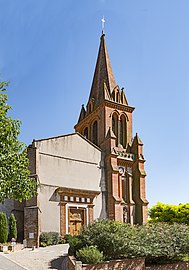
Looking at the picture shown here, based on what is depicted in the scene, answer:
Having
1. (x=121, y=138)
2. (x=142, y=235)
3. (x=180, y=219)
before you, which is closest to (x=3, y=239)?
(x=142, y=235)

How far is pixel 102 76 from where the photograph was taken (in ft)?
152

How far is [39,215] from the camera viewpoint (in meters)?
31.3

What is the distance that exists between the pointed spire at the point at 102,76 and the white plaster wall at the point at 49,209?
1425cm

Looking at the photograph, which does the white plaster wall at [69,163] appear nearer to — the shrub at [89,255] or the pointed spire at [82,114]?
the pointed spire at [82,114]

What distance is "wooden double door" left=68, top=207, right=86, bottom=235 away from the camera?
1339 inches

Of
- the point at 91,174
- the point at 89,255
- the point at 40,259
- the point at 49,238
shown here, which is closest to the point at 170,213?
the point at 91,174

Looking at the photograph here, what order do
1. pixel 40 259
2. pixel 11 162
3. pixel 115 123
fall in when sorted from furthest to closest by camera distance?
pixel 115 123 → pixel 40 259 → pixel 11 162

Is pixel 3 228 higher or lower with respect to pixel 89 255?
higher

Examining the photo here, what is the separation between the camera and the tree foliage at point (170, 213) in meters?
47.1

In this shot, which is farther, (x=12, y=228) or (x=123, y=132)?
(x=123, y=132)

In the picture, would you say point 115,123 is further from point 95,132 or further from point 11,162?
point 11,162

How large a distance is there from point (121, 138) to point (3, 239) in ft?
62.7

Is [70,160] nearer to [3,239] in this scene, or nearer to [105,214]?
[105,214]

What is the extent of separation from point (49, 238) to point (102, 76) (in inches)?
905
